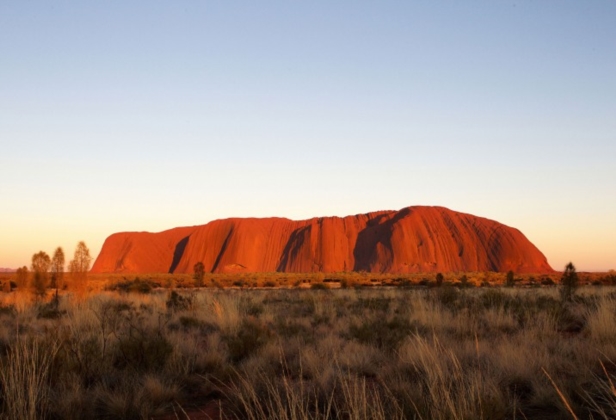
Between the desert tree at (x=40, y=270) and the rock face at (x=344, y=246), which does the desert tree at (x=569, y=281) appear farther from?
the rock face at (x=344, y=246)

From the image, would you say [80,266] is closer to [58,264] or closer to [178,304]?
[58,264]

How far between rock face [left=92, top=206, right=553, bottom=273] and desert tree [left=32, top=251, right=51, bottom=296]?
59.4 m

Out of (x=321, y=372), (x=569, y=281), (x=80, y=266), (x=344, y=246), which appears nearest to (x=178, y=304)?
(x=80, y=266)

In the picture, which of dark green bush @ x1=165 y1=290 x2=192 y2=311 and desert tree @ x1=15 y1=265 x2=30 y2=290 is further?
desert tree @ x1=15 y1=265 x2=30 y2=290

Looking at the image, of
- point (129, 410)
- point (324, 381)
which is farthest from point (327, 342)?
point (129, 410)

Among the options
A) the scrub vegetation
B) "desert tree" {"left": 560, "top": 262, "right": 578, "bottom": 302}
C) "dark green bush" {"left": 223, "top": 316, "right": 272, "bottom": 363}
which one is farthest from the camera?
"desert tree" {"left": 560, "top": 262, "right": 578, "bottom": 302}

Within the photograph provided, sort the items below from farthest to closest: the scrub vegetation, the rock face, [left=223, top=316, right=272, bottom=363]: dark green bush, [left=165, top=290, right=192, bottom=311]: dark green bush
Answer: the rock face < [left=165, top=290, right=192, bottom=311]: dark green bush < [left=223, top=316, right=272, bottom=363]: dark green bush < the scrub vegetation

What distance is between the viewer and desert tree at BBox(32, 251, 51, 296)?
55.3ft

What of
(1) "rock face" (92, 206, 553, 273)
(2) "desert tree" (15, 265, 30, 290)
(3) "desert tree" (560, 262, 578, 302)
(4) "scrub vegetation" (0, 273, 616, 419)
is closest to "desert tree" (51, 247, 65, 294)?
(2) "desert tree" (15, 265, 30, 290)

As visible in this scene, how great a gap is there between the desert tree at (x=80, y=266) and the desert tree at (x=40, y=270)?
1517mm

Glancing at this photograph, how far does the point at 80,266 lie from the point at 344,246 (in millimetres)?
66474

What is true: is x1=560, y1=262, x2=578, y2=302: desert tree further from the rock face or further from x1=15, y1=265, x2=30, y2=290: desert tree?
the rock face

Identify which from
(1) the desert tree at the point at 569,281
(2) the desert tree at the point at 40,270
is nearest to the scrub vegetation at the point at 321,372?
(1) the desert tree at the point at 569,281

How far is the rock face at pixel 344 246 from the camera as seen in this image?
75.1 metres
